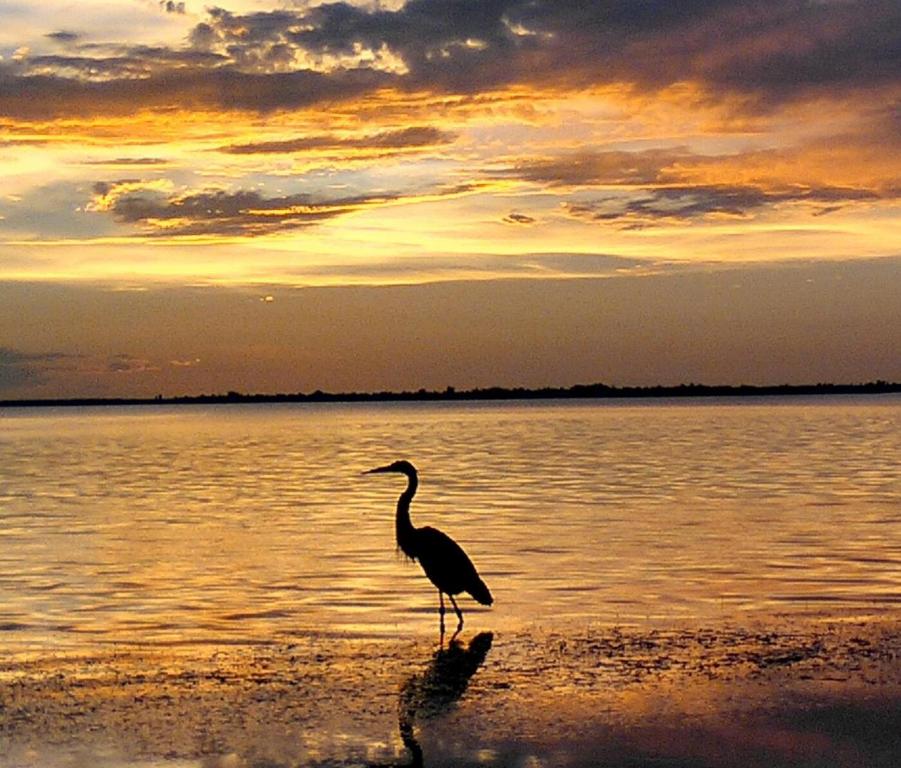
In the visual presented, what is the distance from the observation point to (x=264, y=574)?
948 inches

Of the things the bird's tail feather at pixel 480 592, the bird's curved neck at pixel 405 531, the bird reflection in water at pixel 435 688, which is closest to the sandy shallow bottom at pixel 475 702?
the bird reflection in water at pixel 435 688

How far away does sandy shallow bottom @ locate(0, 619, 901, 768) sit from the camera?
35.6 feet

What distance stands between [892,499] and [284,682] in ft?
88.2

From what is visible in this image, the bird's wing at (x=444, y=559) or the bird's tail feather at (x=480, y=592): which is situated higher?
the bird's wing at (x=444, y=559)

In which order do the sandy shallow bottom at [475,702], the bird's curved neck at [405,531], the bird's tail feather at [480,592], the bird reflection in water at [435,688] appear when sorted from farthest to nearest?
1. the bird's curved neck at [405,531]
2. the bird's tail feather at [480,592]
3. the bird reflection in water at [435,688]
4. the sandy shallow bottom at [475,702]

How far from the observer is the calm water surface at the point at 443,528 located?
19078 millimetres

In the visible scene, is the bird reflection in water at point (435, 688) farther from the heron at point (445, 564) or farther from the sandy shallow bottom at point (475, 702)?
the heron at point (445, 564)

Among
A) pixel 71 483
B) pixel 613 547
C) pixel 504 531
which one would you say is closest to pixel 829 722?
pixel 613 547

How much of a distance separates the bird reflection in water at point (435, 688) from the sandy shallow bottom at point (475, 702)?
3 centimetres

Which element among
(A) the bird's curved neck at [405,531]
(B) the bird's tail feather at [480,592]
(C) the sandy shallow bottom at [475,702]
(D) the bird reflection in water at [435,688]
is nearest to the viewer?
(C) the sandy shallow bottom at [475,702]

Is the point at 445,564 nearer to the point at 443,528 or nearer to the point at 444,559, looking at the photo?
the point at 444,559

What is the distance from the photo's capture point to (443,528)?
102 feet

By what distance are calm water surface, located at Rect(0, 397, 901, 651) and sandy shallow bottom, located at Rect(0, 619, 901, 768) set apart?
6.83ft

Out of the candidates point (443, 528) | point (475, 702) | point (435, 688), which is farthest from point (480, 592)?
point (443, 528)
